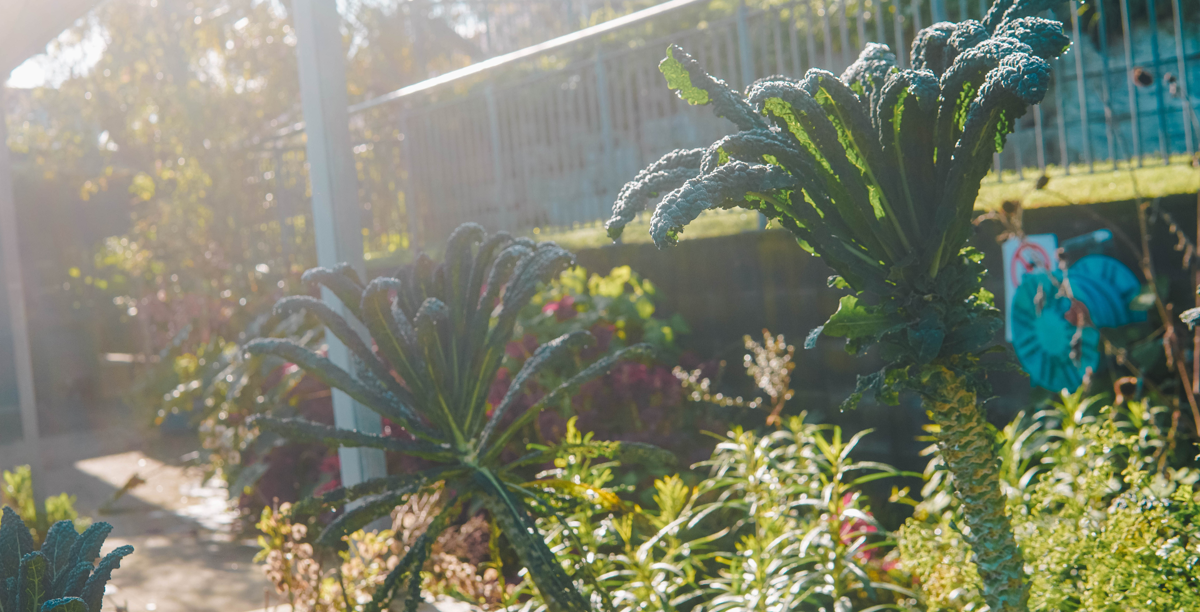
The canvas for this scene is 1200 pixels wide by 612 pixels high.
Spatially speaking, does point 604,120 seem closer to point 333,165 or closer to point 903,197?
point 333,165

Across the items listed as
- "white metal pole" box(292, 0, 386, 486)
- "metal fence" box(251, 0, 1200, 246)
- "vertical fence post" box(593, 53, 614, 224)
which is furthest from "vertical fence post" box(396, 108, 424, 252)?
"white metal pole" box(292, 0, 386, 486)

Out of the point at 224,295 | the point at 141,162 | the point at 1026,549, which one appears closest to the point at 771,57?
the point at 1026,549

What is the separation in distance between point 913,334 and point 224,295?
7.05m

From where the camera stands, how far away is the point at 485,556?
11.3 feet

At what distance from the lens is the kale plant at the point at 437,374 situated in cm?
222

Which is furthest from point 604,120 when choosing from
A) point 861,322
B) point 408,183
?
point 861,322

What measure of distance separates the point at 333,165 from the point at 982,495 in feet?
7.59

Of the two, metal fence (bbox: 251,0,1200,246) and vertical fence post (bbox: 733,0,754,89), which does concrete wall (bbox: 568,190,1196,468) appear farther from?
vertical fence post (bbox: 733,0,754,89)

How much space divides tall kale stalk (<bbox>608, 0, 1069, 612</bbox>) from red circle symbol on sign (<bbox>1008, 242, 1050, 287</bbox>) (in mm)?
2084

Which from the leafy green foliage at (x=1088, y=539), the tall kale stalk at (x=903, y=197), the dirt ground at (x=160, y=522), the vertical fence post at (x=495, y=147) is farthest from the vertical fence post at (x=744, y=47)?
the dirt ground at (x=160, y=522)

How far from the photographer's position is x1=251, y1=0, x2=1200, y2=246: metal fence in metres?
4.18

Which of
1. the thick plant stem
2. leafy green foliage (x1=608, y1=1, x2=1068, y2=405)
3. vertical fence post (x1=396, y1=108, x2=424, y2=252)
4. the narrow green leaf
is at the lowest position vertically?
the thick plant stem

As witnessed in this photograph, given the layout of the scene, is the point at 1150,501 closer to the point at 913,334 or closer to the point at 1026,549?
the point at 1026,549

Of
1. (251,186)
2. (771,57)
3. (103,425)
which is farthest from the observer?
(103,425)
